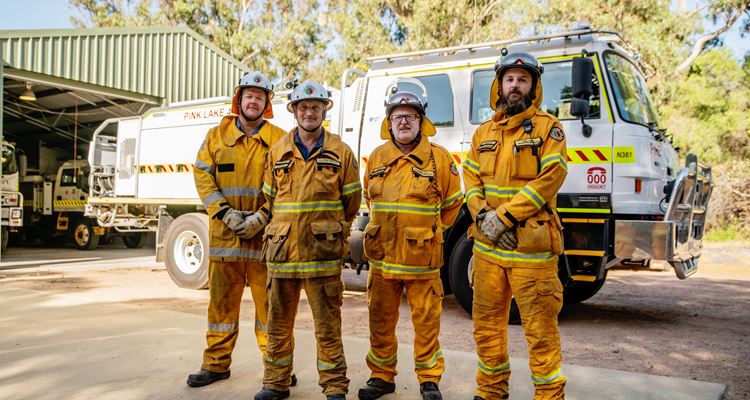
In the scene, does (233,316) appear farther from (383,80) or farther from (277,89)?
(277,89)

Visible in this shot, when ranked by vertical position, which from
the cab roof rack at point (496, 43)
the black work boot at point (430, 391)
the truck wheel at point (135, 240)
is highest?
the cab roof rack at point (496, 43)

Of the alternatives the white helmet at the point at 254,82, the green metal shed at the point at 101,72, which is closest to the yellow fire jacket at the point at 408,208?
the white helmet at the point at 254,82

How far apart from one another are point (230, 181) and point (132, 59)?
449 inches

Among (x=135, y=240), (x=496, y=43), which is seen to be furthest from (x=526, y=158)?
(x=135, y=240)

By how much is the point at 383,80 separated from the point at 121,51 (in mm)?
9110

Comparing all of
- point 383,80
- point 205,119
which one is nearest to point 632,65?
point 383,80

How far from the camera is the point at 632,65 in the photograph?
6746 mm

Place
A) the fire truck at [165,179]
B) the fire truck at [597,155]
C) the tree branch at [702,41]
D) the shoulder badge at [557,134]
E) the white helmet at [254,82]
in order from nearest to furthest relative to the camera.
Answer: the shoulder badge at [557,134] < the white helmet at [254,82] < the fire truck at [597,155] < the fire truck at [165,179] < the tree branch at [702,41]

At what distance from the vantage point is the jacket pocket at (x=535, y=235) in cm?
357

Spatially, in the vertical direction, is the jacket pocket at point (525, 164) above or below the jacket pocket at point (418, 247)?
above

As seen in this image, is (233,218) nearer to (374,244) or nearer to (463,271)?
(374,244)

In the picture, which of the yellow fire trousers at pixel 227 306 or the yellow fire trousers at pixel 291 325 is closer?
the yellow fire trousers at pixel 291 325

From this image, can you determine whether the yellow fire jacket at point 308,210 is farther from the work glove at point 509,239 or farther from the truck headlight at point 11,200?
the truck headlight at point 11,200

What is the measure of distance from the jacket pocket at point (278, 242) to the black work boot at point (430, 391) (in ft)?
3.77
